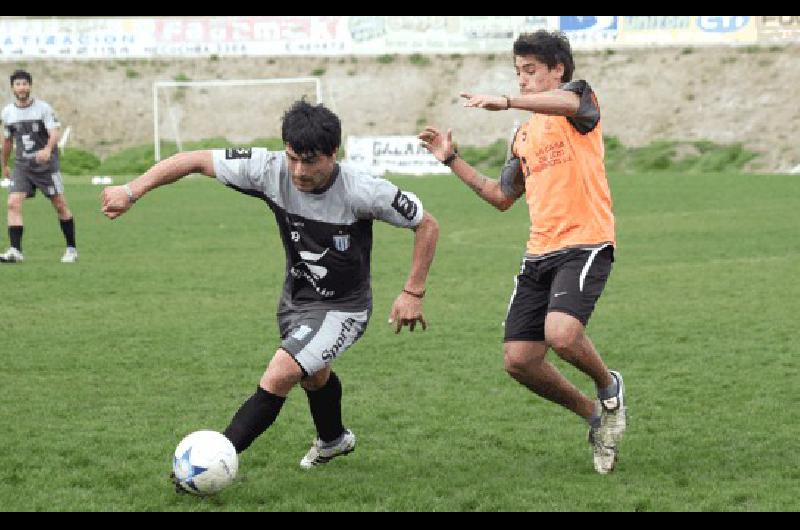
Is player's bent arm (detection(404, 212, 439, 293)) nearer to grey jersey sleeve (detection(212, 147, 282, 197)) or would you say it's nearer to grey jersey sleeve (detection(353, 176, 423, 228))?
grey jersey sleeve (detection(353, 176, 423, 228))

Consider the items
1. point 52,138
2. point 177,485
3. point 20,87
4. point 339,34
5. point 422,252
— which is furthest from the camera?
point 339,34

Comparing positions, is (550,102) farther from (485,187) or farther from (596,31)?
(596,31)

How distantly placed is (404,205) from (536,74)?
0.97m

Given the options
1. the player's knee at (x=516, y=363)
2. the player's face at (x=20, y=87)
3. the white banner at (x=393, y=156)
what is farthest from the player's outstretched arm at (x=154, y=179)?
the white banner at (x=393, y=156)

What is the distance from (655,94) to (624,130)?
9.04ft

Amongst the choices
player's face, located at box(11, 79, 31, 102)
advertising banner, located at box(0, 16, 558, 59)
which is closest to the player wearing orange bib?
player's face, located at box(11, 79, 31, 102)

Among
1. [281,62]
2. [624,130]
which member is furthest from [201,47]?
[624,130]

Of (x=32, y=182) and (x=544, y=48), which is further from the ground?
(x=544, y=48)

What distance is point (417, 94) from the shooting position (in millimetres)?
51906

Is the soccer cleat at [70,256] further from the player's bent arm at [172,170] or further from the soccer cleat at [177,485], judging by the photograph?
the soccer cleat at [177,485]

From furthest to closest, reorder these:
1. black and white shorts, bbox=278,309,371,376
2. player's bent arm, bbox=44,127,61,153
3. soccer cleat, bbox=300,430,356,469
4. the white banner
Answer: the white banner → player's bent arm, bbox=44,127,61,153 → soccer cleat, bbox=300,430,356,469 → black and white shorts, bbox=278,309,371,376

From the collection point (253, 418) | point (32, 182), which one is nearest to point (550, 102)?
point (253, 418)

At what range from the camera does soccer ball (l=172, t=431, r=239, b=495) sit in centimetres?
562

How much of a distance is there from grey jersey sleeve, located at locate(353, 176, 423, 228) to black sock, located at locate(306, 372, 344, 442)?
0.94 m
